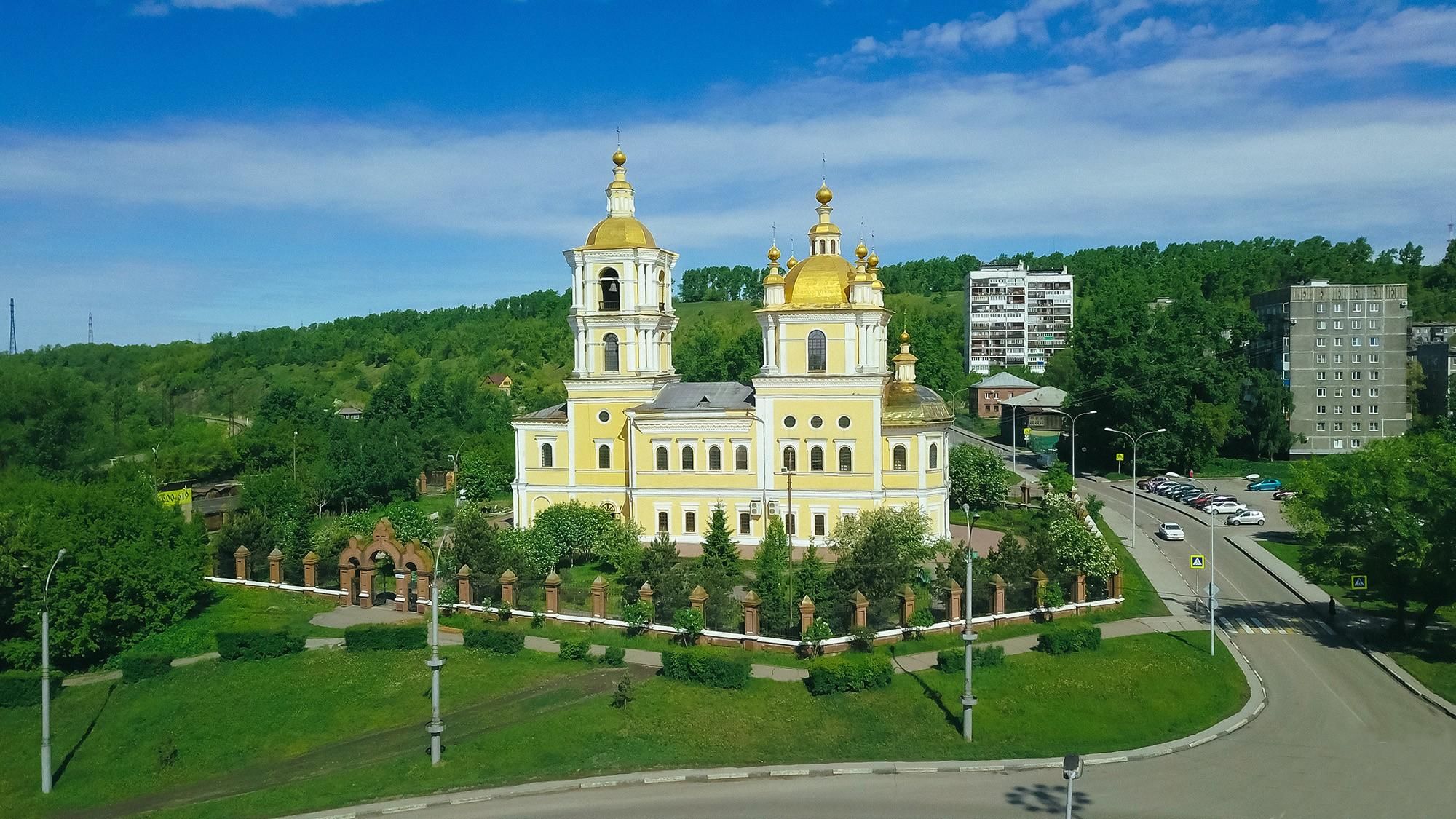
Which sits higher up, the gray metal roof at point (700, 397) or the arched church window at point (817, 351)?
the arched church window at point (817, 351)

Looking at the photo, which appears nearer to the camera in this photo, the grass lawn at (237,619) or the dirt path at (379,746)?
the dirt path at (379,746)

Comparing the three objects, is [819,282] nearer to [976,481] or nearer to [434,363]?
[976,481]

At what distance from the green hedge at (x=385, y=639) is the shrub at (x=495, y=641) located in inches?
51.0

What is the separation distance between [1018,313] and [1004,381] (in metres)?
30.3

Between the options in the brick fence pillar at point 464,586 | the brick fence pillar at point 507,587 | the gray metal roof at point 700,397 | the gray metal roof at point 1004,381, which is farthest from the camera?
the gray metal roof at point 1004,381

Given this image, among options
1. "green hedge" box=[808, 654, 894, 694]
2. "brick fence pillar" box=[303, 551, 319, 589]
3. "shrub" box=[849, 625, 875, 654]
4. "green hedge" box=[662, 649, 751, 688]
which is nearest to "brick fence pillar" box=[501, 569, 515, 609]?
"green hedge" box=[662, 649, 751, 688]

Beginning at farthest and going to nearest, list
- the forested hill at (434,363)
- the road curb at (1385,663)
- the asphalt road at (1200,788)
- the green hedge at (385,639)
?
the forested hill at (434,363), the green hedge at (385,639), the road curb at (1385,663), the asphalt road at (1200,788)

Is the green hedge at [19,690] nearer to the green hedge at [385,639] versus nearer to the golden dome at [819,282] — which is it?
the green hedge at [385,639]

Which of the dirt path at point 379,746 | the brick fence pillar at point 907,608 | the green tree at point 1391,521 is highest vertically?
the green tree at point 1391,521

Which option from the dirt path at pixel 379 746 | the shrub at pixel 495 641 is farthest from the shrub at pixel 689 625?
the shrub at pixel 495 641

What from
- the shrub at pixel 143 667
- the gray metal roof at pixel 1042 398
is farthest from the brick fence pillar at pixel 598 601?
the gray metal roof at pixel 1042 398

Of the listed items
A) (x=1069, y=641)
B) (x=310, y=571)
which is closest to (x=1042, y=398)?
(x=1069, y=641)

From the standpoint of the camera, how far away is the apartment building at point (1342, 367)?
227 ft

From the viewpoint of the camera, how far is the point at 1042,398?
83.5 metres
